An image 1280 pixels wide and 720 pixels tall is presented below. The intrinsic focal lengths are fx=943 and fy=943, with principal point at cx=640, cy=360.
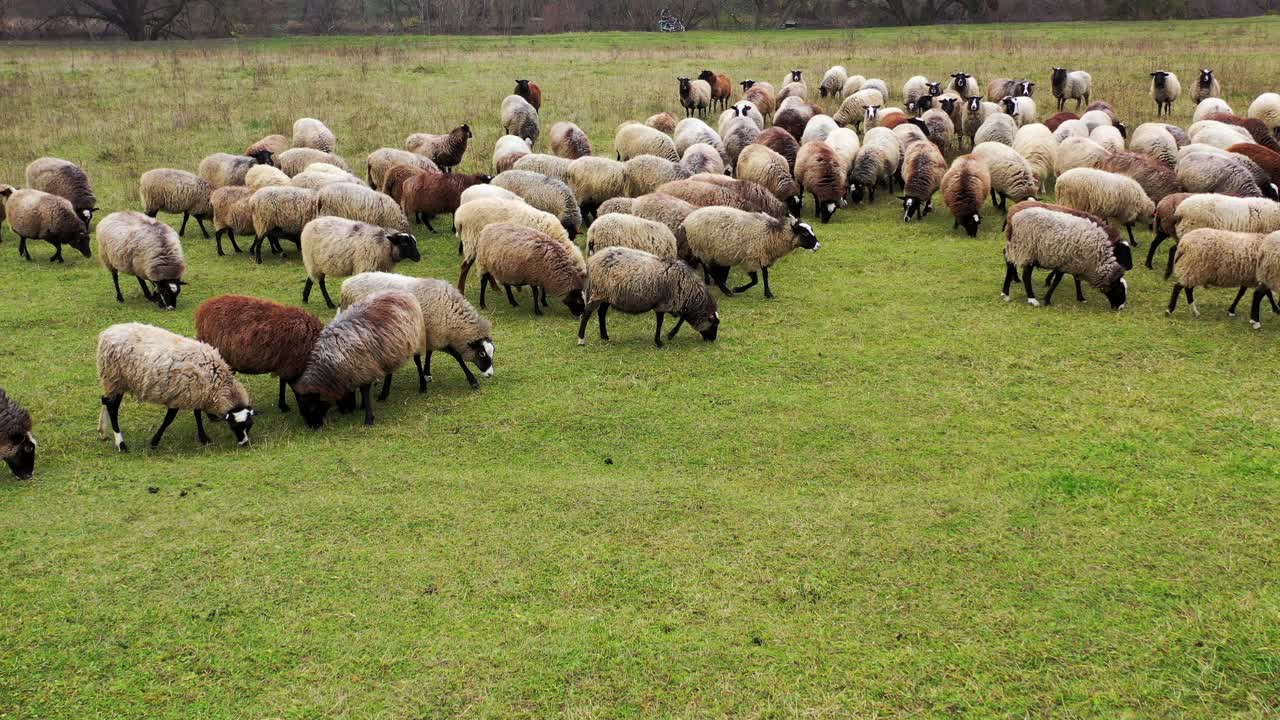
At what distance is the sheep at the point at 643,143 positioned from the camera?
1886cm

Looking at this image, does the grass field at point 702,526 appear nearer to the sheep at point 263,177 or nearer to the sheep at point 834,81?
the sheep at point 263,177

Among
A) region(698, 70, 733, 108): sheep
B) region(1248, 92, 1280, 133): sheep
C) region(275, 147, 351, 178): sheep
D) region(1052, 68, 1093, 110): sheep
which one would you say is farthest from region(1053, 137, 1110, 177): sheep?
region(275, 147, 351, 178): sheep

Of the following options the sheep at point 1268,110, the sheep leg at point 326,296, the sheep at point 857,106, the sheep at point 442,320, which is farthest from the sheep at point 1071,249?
the sheep at point 1268,110

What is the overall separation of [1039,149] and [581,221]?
8.98m

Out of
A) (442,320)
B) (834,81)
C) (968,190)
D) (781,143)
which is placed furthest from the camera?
(834,81)

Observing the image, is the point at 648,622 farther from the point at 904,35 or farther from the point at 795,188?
the point at 904,35

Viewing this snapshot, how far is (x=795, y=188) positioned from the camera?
16.8 meters

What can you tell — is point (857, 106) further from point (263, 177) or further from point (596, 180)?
Result: point (263, 177)

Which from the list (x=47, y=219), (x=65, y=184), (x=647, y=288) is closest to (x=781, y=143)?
(x=647, y=288)

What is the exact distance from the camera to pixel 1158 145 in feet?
57.3

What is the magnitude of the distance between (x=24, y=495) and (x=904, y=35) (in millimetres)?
44180

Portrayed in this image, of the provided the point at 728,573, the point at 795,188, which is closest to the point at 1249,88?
the point at 795,188

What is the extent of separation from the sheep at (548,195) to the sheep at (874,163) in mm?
6123

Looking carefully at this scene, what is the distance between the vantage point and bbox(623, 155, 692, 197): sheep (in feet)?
53.5
